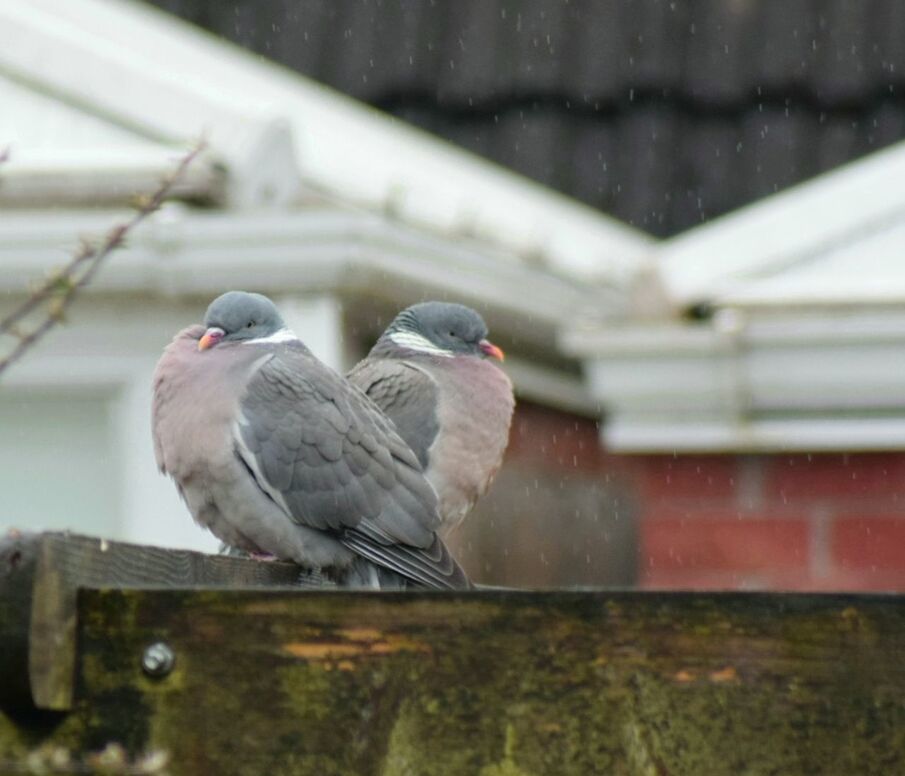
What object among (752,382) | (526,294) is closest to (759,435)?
(752,382)

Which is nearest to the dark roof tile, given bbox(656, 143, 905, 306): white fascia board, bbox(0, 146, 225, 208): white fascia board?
bbox(656, 143, 905, 306): white fascia board

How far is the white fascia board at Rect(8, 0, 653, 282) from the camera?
4.71 metres

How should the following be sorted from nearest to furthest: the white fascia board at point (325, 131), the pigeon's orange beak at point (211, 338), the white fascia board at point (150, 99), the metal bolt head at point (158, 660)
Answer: the metal bolt head at point (158, 660)
the pigeon's orange beak at point (211, 338)
the white fascia board at point (150, 99)
the white fascia board at point (325, 131)

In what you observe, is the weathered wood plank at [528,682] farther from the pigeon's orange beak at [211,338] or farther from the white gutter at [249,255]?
the white gutter at [249,255]

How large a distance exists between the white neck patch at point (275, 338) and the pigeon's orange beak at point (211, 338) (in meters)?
0.04

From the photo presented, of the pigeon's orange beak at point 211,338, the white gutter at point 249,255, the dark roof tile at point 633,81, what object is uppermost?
the dark roof tile at point 633,81

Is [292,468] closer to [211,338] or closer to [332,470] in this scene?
[332,470]

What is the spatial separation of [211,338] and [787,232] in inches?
74.5

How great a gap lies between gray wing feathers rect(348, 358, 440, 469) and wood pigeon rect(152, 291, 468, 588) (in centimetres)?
42

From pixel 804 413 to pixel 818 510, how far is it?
0.22m

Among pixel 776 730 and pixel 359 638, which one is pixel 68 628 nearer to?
pixel 359 638

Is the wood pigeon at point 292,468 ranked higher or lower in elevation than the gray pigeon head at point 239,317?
lower

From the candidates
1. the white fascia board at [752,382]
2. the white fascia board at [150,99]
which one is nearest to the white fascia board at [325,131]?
the white fascia board at [150,99]

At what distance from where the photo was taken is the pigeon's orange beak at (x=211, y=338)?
292cm
